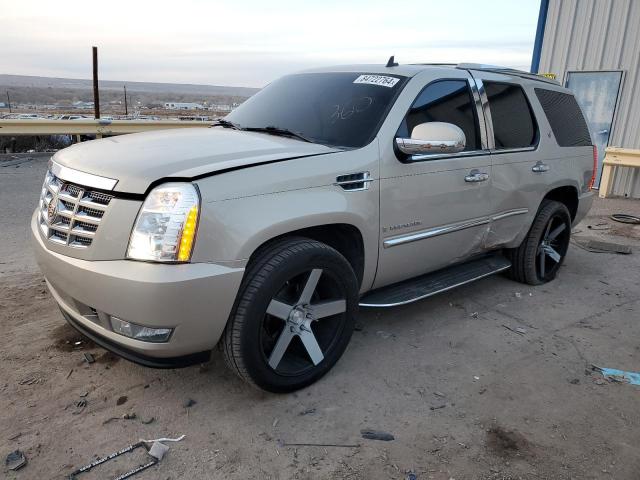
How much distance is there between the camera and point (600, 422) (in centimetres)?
291

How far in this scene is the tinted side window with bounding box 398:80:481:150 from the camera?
3533 mm

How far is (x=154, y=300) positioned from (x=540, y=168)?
3.58 m

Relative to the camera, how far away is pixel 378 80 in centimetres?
367

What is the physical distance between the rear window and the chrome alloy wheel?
2984mm

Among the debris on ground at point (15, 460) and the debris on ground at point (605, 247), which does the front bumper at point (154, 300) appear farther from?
the debris on ground at point (605, 247)

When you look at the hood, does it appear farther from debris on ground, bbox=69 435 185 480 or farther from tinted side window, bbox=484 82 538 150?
tinted side window, bbox=484 82 538 150

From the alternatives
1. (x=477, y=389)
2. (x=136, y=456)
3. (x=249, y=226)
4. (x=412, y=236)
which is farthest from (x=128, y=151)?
(x=477, y=389)

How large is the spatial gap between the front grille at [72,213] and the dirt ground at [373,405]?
92 cm

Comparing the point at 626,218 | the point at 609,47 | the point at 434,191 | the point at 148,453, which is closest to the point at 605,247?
the point at 626,218

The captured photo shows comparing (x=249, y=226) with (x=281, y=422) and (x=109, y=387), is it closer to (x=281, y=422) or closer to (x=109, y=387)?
(x=281, y=422)

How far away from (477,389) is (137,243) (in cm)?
216

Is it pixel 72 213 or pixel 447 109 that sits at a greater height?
pixel 447 109

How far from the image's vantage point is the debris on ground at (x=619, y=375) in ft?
11.1

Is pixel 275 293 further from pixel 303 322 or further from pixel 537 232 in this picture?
pixel 537 232
